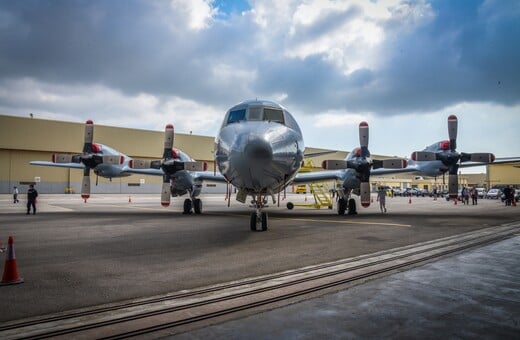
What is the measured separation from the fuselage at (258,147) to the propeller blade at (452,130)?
1074 cm

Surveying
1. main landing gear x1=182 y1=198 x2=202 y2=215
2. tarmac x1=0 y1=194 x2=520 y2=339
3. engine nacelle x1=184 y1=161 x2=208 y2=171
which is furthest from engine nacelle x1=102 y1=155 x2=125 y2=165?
tarmac x1=0 y1=194 x2=520 y2=339

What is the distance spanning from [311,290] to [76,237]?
318 inches

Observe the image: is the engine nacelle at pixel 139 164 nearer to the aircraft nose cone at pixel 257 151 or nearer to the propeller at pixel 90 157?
the propeller at pixel 90 157

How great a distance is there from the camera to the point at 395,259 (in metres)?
7.13

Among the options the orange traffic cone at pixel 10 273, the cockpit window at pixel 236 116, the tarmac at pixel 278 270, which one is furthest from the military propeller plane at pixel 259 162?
the orange traffic cone at pixel 10 273

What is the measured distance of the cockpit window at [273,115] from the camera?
10.8 metres

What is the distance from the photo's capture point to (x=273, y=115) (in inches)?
433

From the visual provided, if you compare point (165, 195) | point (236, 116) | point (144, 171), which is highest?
point (236, 116)

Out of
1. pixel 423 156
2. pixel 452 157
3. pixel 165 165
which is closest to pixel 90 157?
pixel 165 165

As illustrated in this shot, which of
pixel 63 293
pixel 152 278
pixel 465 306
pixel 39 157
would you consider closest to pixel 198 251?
pixel 152 278

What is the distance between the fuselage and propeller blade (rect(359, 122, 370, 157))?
7.20 m

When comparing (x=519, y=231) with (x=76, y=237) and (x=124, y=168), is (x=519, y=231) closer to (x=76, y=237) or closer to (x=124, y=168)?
(x=76, y=237)

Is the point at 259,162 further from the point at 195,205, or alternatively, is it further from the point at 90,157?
the point at 90,157

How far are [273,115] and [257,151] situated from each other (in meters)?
2.43
